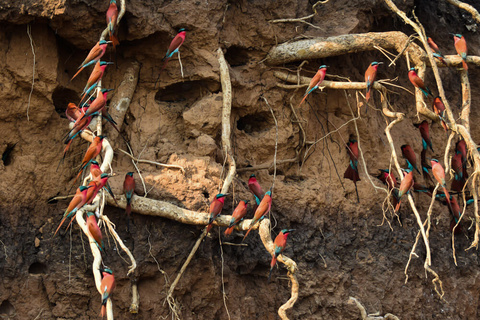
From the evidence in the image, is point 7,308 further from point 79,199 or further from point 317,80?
point 317,80

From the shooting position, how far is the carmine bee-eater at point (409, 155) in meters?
5.80

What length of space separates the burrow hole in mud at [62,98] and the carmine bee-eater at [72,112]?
0.30 meters

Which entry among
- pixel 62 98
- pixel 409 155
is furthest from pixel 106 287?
pixel 409 155

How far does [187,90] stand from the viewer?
5418 millimetres

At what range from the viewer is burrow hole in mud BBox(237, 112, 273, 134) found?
5582 millimetres

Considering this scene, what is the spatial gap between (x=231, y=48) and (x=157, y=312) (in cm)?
256

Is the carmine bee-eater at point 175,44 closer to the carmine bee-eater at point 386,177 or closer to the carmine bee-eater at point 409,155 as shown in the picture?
the carmine bee-eater at point 386,177

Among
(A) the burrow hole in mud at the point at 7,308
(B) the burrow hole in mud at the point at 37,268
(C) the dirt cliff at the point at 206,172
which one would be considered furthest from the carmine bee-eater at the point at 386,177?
(A) the burrow hole in mud at the point at 7,308

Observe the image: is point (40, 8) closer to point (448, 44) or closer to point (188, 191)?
point (188, 191)

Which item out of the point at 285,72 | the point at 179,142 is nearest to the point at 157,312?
the point at 179,142

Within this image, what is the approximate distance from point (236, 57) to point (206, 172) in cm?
135

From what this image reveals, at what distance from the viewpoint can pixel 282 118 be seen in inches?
218

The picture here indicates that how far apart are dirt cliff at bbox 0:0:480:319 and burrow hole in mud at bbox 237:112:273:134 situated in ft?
0.05

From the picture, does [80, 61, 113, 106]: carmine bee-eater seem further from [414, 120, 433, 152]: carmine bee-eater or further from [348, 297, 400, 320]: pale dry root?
[414, 120, 433, 152]: carmine bee-eater
